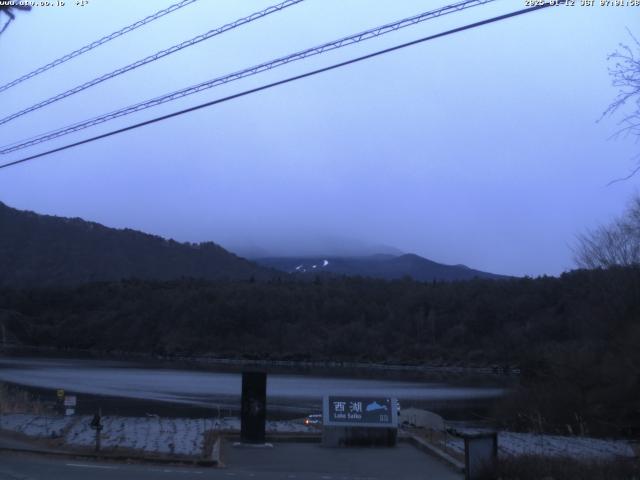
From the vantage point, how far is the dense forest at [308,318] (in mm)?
116125

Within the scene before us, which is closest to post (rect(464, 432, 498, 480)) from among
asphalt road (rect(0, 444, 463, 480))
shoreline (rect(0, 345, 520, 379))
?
asphalt road (rect(0, 444, 463, 480))

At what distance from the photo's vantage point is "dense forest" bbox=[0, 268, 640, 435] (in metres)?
116

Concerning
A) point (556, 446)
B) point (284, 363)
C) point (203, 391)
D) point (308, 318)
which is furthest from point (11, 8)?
point (308, 318)

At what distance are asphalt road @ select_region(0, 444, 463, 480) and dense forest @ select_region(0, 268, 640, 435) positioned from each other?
73.2 meters

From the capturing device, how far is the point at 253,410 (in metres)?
18.5

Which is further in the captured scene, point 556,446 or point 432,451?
point 556,446

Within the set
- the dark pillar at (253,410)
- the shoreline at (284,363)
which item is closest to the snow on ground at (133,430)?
the dark pillar at (253,410)

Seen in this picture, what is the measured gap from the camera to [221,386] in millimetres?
64625

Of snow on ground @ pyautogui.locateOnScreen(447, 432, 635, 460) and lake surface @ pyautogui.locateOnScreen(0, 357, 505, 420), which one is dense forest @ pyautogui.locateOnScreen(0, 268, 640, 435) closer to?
lake surface @ pyautogui.locateOnScreen(0, 357, 505, 420)

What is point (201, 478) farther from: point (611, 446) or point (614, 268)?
point (614, 268)

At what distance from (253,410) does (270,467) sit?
8.30 ft

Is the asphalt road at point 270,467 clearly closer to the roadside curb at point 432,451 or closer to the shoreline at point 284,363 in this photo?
the roadside curb at point 432,451

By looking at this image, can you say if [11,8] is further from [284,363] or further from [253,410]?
[284,363]

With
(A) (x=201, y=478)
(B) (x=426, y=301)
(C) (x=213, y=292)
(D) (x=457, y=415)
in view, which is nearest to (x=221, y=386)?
(D) (x=457, y=415)
